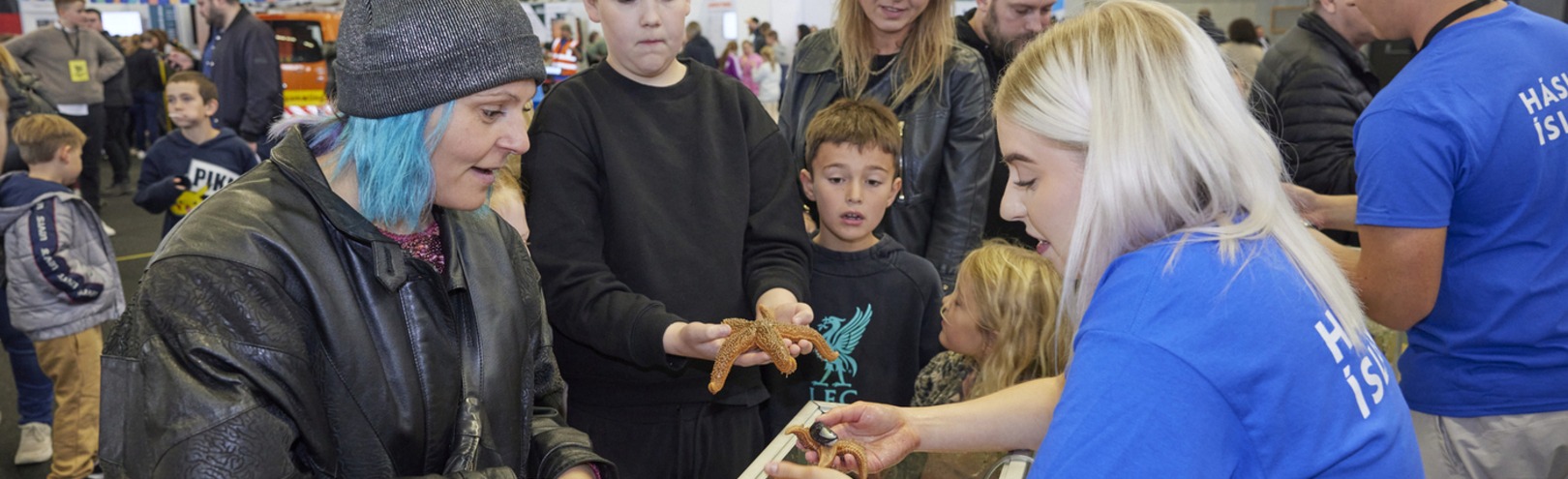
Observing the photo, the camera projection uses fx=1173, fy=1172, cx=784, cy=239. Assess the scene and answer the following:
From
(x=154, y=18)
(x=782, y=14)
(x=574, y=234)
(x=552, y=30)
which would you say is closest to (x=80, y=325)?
(x=574, y=234)

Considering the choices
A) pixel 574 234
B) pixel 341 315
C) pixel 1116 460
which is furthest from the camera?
pixel 574 234

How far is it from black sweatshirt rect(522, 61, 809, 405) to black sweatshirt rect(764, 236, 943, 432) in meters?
0.43

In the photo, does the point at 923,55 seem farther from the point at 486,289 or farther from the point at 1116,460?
the point at 1116,460

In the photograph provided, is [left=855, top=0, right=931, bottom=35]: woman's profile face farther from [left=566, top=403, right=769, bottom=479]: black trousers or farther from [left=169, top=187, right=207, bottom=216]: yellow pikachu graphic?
[left=169, top=187, right=207, bottom=216]: yellow pikachu graphic

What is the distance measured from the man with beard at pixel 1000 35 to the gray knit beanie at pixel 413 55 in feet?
6.39

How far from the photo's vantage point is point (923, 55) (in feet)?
10.1

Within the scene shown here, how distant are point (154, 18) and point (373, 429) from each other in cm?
1585

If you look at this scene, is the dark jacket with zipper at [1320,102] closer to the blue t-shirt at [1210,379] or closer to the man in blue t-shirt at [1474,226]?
the man in blue t-shirt at [1474,226]

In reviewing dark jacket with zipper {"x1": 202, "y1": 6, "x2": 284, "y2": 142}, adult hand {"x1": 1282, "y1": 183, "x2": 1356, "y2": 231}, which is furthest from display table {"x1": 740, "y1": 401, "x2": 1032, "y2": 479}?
dark jacket with zipper {"x1": 202, "y1": 6, "x2": 284, "y2": 142}

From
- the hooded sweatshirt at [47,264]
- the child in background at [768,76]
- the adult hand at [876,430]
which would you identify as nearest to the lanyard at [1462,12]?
the adult hand at [876,430]

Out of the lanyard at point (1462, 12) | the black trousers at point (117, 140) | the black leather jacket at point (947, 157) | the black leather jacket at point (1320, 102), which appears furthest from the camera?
the black trousers at point (117, 140)

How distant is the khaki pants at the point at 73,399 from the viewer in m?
4.08

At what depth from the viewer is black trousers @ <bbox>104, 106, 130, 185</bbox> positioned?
1109 cm

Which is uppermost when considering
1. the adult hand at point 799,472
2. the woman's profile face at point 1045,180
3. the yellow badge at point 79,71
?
the woman's profile face at point 1045,180
